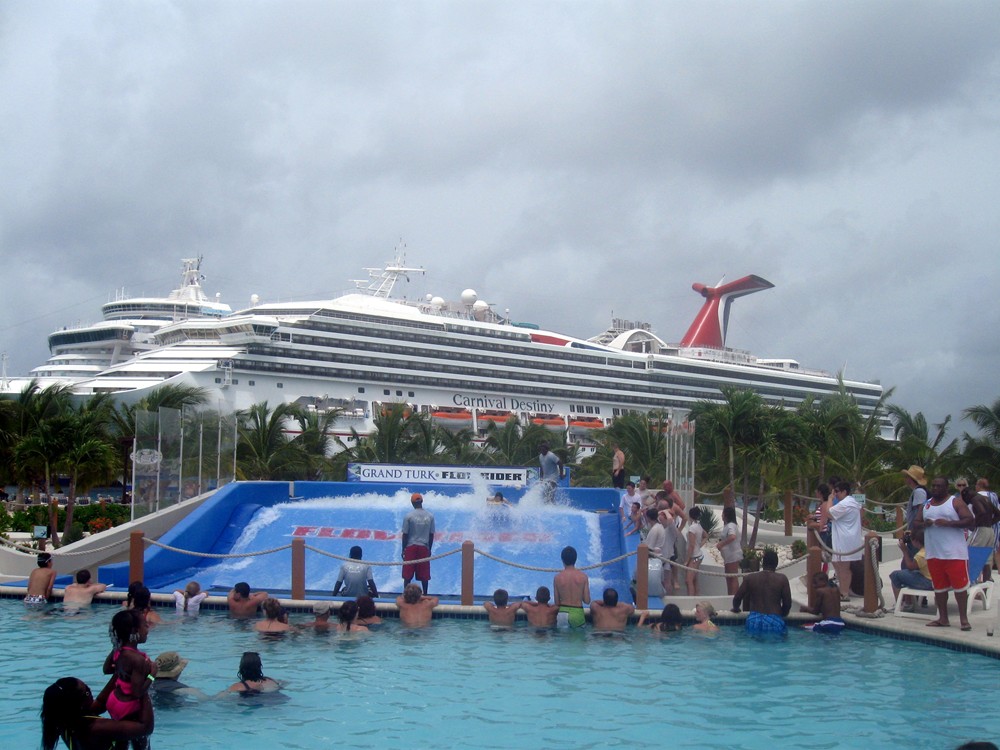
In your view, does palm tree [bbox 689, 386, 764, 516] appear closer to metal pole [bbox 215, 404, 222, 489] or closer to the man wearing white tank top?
metal pole [bbox 215, 404, 222, 489]

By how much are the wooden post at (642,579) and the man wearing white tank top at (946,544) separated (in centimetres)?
305

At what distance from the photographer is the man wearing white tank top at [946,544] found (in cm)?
934

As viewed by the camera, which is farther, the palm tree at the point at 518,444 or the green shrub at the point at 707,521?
the palm tree at the point at 518,444

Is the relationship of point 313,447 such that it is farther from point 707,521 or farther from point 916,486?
point 916,486

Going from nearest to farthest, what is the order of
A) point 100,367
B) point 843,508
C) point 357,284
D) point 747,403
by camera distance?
point 843,508
point 747,403
point 100,367
point 357,284

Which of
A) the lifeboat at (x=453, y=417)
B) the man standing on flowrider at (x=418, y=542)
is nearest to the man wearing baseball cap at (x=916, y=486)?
the man standing on flowrider at (x=418, y=542)

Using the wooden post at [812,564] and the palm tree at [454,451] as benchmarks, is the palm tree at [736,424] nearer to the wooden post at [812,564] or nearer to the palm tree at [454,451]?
the wooden post at [812,564]

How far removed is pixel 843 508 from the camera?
1097cm

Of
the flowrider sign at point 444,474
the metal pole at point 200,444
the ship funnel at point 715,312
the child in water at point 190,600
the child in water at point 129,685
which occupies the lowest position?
the child in water at point 190,600

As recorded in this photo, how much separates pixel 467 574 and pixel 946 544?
207 inches

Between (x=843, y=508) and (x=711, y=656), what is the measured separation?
2.64 metres

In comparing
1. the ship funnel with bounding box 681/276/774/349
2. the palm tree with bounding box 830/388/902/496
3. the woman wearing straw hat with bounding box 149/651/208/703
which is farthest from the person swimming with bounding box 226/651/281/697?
the ship funnel with bounding box 681/276/774/349

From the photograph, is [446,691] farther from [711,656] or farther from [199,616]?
[199,616]

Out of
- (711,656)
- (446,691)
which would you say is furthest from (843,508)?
(446,691)
